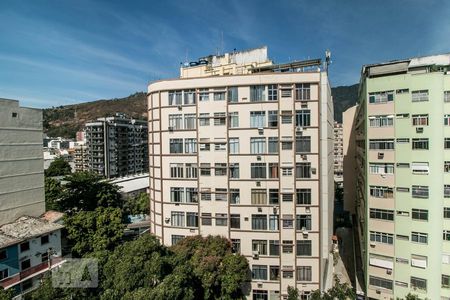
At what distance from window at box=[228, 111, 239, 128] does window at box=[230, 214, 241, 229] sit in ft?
23.1

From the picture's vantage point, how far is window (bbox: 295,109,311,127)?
19094mm

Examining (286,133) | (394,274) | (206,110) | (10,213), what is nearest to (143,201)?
(10,213)

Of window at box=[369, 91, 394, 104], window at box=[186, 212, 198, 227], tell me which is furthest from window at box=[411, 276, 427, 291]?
window at box=[186, 212, 198, 227]

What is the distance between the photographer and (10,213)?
2059 centimetres

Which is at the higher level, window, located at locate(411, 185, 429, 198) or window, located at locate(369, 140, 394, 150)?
window, located at locate(369, 140, 394, 150)

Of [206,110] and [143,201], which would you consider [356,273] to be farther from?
[143,201]

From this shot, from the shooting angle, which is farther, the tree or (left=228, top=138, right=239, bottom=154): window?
the tree

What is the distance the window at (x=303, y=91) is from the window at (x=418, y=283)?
14.4 m

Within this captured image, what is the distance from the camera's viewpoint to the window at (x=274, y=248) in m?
19.6

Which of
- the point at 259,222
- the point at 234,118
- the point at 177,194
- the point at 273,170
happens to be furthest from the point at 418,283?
the point at 177,194

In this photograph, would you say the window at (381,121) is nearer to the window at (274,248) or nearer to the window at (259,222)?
the window at (259,222)

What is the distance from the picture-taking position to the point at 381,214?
18.6m

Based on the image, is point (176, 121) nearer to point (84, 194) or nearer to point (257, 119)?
point (257, 119)

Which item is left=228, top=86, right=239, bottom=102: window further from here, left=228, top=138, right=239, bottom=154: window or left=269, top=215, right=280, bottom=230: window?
left=269, top=215, right=280, bottom=230: window
